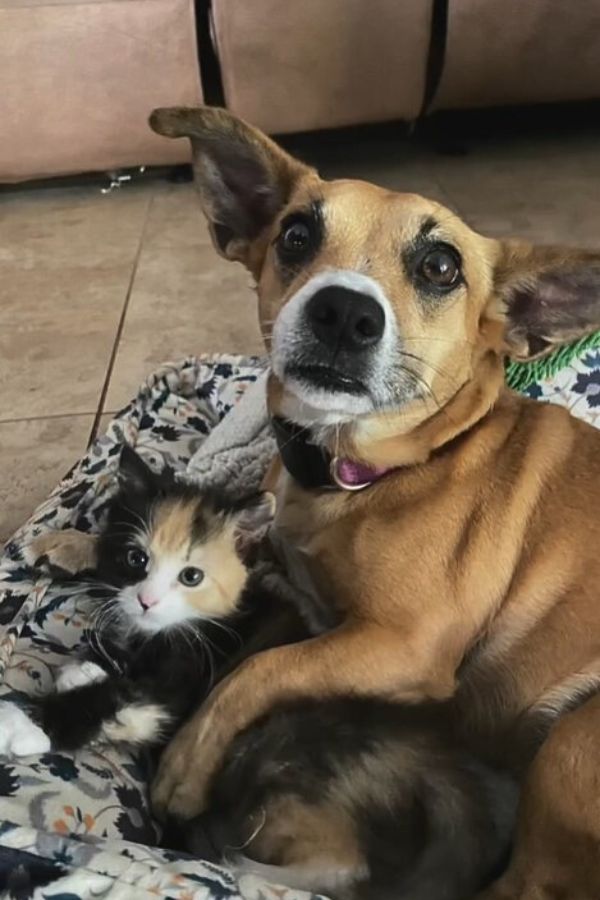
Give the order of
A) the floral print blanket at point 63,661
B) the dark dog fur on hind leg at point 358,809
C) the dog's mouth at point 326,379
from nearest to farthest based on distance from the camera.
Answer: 1. the floral print blanket at point 63,661
2. the dark dog fur on hind leg at point 358,809
3. the dog's mouth at point 326,379

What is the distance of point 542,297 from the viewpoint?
1501 millimetres

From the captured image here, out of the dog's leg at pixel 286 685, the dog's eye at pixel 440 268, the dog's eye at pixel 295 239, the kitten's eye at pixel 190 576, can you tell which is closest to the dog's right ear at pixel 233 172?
the dog's eye at pixel 295 239

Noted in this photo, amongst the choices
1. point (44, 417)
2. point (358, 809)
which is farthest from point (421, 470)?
point (44, 417)

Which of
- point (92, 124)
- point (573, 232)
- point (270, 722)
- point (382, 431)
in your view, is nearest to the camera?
point (270, 722)

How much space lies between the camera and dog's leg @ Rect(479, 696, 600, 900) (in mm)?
1208

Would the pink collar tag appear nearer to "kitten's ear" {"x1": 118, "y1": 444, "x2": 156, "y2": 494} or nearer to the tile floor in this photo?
"kitten's ear" {"x1": 118, "y1": 444, "x2": 156, "y2": 494}

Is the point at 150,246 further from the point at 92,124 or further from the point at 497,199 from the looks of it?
the point at 497,199

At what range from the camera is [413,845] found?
124 cm

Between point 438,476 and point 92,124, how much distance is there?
8.50 ft

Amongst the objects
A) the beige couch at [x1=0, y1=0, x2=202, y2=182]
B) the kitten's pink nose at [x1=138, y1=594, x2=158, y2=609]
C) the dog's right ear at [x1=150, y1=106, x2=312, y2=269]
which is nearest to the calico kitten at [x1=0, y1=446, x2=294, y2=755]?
the kitten's pink nose at [x1=138, y1=594, x2=158, y2=609]

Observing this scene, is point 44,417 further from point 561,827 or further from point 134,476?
point 561,827

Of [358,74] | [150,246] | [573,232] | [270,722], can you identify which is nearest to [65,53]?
[150,246]

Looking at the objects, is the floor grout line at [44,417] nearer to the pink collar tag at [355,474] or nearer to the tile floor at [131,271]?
the tile floor at [131,271]

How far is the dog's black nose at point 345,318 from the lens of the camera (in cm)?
130
